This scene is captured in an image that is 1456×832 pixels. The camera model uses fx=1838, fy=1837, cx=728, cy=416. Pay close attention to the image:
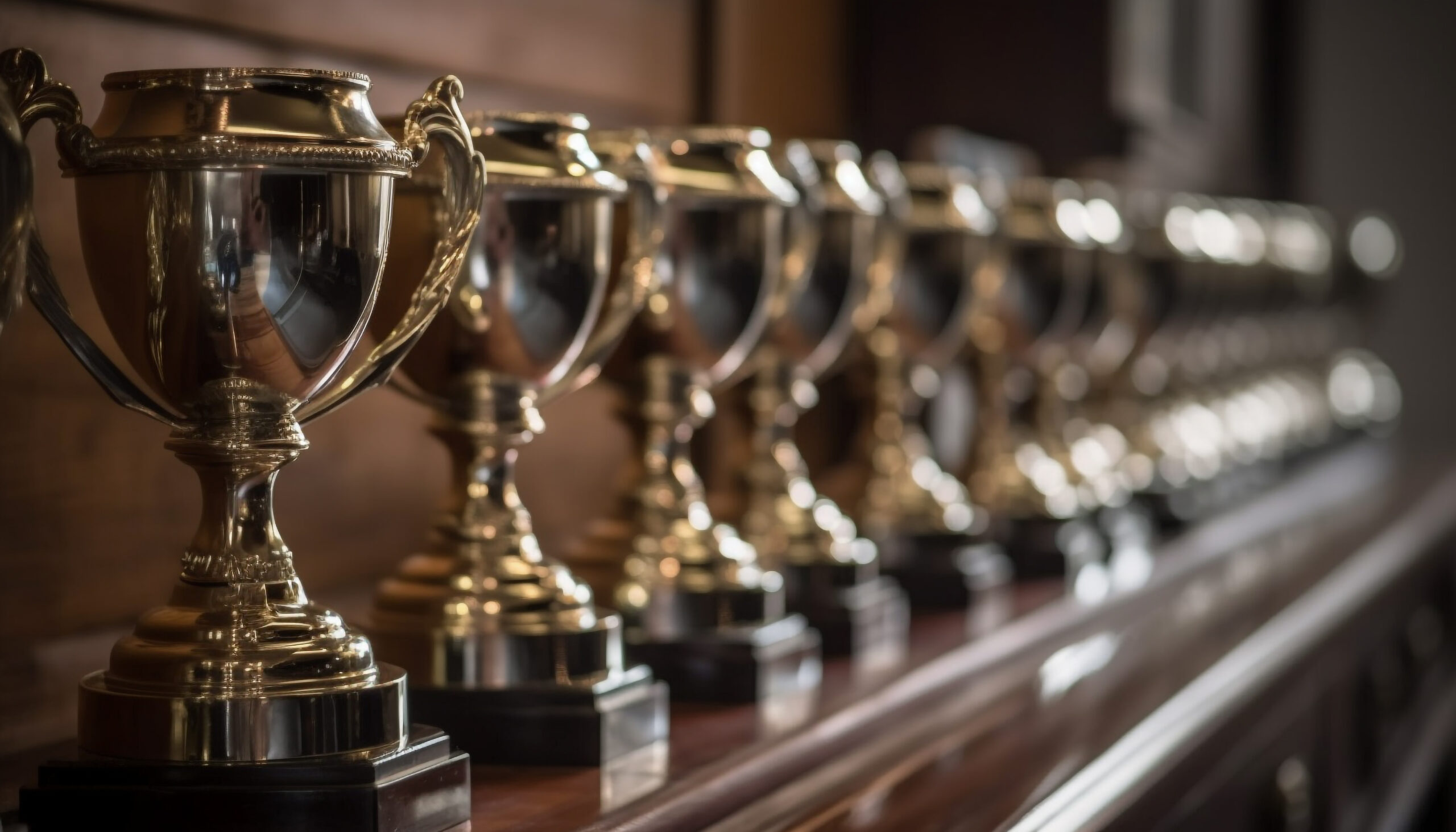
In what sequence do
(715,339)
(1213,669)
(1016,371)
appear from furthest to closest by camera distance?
1. (1016,371)
2. (1213,669)
3. (715,339)

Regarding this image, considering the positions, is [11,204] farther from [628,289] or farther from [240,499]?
[628,289]

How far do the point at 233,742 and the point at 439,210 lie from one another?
0.17 m

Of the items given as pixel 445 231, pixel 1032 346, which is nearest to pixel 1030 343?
pixel 1032 346

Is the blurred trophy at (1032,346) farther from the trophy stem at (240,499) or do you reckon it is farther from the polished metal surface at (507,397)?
the trophy stem at (240,499)

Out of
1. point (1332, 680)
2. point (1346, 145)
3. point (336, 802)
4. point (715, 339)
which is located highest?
point (1346, 145)

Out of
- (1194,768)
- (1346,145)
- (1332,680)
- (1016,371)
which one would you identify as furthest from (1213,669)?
(1346,145)

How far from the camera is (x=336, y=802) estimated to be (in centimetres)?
45

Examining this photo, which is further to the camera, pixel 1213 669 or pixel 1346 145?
pixel 1346 145

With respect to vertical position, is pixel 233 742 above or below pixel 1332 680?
above

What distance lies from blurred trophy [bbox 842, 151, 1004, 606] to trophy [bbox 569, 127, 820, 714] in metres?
0.22

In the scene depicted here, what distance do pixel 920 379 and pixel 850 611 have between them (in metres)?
0.30

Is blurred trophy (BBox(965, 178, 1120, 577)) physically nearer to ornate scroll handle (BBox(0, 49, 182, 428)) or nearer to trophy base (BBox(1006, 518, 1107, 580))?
trophy base (BBox(1006, 518, 1107, 580))

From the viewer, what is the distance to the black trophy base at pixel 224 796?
0.45 meters

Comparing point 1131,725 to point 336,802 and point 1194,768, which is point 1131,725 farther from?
point 336,802
